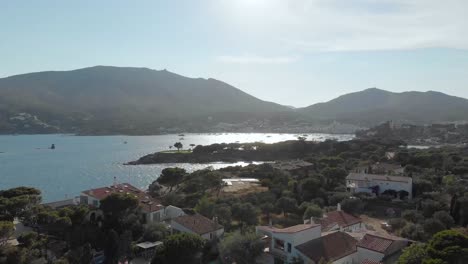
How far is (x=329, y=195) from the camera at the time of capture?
2814 centimetres

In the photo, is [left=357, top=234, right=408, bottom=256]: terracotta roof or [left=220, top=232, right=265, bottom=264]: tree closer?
[left=357, top=234, right=408, bottom=256]: terracotta roof

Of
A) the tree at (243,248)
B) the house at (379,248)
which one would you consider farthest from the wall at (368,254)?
the tree at (243,248)

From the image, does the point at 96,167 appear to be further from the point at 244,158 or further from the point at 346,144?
the point at 346,144

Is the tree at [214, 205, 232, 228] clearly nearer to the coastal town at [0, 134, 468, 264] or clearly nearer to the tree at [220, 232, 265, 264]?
the coastal town at [0, 134, 468, 264]

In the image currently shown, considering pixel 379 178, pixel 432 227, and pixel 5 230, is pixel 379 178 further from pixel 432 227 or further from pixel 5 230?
pixel 5 230

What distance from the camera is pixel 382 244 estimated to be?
15.3 metres

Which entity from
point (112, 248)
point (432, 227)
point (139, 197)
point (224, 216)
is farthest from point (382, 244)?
point (139, 197)

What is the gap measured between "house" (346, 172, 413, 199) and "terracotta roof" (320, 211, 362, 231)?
10850mm

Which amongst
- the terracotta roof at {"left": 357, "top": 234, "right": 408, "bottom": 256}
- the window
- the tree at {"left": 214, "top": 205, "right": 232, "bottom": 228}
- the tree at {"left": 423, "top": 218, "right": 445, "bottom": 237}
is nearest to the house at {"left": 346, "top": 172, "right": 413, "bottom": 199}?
the tree at {"left": 423, "top": 218, "right": 445, "bottom": 237}

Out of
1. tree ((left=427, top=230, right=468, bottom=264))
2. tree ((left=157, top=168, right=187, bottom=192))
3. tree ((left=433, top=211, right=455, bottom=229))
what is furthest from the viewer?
tree ((left=157, top=168, right=187, bottom=192))

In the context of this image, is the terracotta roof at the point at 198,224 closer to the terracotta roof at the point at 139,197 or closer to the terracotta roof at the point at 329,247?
the terracotta roof at the point at 139,197

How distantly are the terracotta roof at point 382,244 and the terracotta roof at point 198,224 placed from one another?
21.3ft

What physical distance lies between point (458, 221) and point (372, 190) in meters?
8.76

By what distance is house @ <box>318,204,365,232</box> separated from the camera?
61.9 feet
